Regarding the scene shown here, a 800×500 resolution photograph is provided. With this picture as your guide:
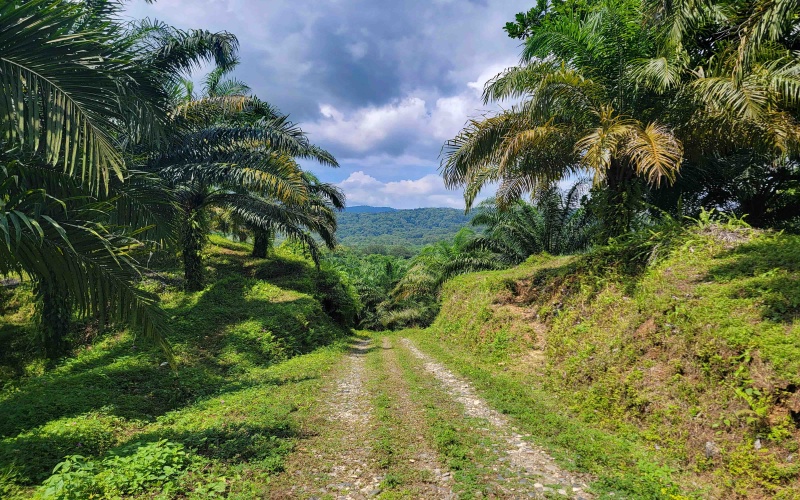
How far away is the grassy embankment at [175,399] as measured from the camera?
3812mm

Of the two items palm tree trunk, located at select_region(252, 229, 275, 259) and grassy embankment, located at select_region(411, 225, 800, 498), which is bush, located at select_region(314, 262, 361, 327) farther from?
grassy embankment, located at select_region(411, 225, 800, 498)

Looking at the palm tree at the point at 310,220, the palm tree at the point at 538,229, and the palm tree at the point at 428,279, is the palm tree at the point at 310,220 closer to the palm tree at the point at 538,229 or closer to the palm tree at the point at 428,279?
the palm tree at the point at 428,279

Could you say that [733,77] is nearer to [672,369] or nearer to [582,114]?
[582,114]

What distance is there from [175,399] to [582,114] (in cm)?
1064

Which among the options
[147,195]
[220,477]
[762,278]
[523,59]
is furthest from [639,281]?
[147,195]

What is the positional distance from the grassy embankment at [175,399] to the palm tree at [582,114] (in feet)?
23.1

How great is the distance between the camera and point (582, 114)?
358 inches

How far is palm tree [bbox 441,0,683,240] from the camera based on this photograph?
26.4 ft

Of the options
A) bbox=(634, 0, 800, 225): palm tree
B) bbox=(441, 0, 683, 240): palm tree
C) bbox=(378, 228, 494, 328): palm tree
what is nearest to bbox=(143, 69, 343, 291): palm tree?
bbox=(441, 0, 683, 240): palm tree

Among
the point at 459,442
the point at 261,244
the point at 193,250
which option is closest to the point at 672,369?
the point at 459,442

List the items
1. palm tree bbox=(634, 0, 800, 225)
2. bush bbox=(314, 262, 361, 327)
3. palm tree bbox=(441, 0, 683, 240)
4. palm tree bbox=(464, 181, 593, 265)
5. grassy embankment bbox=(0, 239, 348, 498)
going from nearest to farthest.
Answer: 1. grassy embankment bbox=(0, 239, 348, 498)
2. palm tree bbox=(634, 0, 800, 225)
3. palm tree bbox=(441, 0, 683, 240)
4. palm tree bbox=(464, 181, 593, 265)
5. bush bbox=(314, 262, 361, 327)

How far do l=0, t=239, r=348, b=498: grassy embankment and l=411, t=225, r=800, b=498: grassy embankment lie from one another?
3745mm

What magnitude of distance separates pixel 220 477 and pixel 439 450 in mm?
2398

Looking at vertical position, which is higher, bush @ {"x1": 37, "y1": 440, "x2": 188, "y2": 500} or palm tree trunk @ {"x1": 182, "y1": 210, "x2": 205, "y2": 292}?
palm tree trunk @ {"x1": 182, "y1": 210, "x2": 205, "y2": 292}
